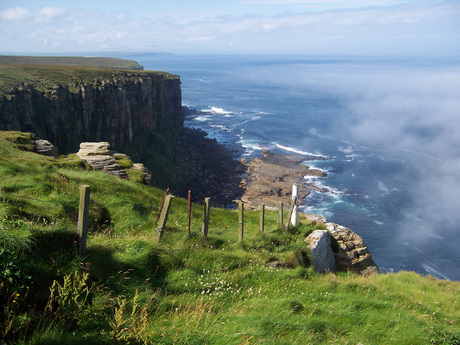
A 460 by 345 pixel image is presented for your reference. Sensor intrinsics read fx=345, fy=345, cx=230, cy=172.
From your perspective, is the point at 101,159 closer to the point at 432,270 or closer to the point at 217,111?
the point at 432,270

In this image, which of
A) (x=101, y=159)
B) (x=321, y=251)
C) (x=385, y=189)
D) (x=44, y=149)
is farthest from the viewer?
(x=385, y=189)

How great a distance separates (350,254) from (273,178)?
2396 inches

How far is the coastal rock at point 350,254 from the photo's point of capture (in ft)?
65.5

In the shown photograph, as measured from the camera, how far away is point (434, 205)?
70250mm

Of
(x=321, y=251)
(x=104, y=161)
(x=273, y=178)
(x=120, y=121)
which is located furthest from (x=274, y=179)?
(x=321, y=251)

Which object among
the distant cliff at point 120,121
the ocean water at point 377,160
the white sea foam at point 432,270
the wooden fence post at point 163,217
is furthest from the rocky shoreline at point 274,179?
the wooden fence post at point 163,217

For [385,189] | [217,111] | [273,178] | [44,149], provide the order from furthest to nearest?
[217,111]
[273,178]
[385,189]
[44,149]

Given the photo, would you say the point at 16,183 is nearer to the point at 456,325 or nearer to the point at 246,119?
the point at 456,325

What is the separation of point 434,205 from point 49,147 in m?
70.4

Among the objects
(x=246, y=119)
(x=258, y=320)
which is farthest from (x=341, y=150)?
(x=258, y=320)

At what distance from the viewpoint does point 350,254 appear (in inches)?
803

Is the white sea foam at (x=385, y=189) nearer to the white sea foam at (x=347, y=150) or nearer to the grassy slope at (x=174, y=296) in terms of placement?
the white sea foam at (x=347, y=150)

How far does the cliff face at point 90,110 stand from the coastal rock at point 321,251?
5398 centimetres

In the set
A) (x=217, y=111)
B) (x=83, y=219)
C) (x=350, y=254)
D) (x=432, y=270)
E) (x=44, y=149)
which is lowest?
(x=432, y=270)
